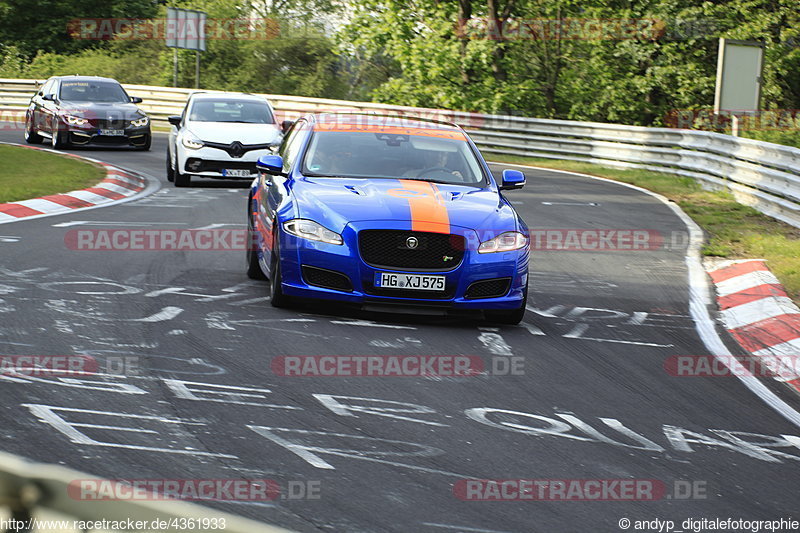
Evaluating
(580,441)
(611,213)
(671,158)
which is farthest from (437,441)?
(671,158)

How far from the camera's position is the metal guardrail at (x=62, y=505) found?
Result: 7.30ft

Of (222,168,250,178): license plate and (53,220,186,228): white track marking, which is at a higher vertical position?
(222,168,250,178): license plate

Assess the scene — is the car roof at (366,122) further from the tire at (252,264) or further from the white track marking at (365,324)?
the white track marking at (365,324)

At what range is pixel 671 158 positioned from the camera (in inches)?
934

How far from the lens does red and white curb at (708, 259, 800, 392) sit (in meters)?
8.38

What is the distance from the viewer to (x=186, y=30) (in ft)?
128

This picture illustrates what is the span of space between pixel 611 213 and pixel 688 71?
54.9ft

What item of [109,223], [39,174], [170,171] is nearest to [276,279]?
[109,223]

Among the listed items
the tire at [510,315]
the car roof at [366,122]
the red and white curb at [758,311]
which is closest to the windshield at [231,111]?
the car roof at [366,122]

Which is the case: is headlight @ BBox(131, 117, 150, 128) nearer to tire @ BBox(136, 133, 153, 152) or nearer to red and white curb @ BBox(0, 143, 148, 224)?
tire @ BBox(136, 133, 153, 152)

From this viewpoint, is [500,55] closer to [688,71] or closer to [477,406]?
[688,71]

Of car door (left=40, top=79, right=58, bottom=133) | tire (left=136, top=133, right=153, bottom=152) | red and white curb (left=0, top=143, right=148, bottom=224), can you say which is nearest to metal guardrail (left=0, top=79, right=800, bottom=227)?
tire (left=136, top=133, right=153, bottom=152)

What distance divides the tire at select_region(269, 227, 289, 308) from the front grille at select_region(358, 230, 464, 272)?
0.72 meters

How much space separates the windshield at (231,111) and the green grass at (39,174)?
193 centimetres
